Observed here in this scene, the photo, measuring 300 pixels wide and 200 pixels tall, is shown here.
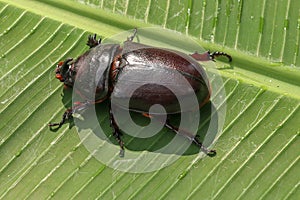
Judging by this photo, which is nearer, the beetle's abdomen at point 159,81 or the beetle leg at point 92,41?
the beetle's abdomen at point 159,81

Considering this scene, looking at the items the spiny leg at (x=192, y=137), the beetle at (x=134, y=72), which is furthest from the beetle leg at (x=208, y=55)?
the spiny leg at (x=192, y=137)

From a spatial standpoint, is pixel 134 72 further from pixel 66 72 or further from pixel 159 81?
pixel 66 72

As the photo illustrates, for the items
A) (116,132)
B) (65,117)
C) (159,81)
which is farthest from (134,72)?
(65,117)

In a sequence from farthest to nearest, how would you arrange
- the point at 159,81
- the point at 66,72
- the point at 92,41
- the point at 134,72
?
the point at 92,41, the point at 66,72, the point at 134,72, the point at 159,81

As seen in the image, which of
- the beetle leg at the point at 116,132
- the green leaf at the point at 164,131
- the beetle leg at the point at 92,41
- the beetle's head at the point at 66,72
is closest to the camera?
the green leaf at the point at 164,131

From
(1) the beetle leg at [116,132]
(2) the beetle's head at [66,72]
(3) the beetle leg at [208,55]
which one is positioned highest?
(3) the beetle leg at [208,55]

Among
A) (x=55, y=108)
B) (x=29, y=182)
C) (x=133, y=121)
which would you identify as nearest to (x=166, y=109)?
(x=133, y=121)

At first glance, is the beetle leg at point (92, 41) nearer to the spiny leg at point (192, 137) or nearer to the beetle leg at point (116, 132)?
the beetle leg at point (116, 132)

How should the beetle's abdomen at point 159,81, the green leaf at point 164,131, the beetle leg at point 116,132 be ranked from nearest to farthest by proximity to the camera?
the beetle's abdomen at point 159,81 < the green leaf at point 164,131 < the beetle leg at point 116,132
